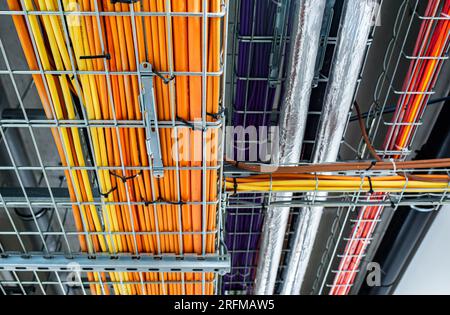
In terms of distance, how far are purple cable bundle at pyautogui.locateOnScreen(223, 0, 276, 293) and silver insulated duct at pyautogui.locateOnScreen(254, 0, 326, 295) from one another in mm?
136

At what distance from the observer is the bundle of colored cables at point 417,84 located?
141 centimetres

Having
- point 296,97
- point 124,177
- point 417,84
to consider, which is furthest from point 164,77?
point 417,84

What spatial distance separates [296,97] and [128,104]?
60 centimetres

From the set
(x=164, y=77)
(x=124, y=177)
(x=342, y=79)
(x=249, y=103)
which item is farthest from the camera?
(x=249, y=103)

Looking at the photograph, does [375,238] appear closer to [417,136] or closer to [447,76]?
[417,136]

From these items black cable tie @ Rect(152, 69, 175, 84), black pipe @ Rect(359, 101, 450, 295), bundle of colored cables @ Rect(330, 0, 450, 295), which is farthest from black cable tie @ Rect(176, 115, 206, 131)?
black pipe @ Rect(359, 101, 450, 295)

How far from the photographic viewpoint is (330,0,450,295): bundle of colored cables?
1.41m

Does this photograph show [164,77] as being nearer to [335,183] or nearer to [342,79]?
[342,79]

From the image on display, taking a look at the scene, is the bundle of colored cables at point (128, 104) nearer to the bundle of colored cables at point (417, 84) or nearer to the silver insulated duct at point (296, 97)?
the silver insulated duct at point (296, 97)

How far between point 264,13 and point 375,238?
4.88ft

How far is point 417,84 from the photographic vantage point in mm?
1554

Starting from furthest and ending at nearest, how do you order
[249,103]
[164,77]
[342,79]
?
[249,103], [342,79], [164,77]

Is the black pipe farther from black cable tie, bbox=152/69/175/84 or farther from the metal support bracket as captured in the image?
black cable tie, bbox=152/69/175/84

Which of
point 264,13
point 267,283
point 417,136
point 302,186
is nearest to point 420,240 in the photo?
point 417,136
